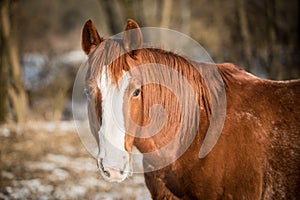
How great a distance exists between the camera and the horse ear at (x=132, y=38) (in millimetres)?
2660

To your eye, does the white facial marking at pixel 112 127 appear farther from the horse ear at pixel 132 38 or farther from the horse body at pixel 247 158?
the horse body at pixel 247 158

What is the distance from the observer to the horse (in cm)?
264

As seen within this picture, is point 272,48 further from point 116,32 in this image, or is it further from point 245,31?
point 116,32

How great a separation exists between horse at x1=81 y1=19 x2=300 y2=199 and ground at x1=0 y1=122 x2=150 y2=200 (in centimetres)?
266

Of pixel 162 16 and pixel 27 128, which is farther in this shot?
pixel 162 16

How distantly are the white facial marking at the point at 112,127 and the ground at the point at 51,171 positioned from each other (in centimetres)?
300

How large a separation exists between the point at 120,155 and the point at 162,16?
838cm

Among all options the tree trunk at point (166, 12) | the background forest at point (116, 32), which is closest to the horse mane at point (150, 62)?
the background forest at point (116, 32)

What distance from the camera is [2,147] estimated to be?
7.84m

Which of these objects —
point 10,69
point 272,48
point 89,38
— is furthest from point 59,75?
point 89,38

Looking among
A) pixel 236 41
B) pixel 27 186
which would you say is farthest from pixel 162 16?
pixel 27 186

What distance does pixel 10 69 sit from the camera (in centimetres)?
1023

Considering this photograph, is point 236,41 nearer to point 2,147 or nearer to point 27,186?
point 2,147

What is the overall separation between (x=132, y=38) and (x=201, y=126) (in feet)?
2.77
